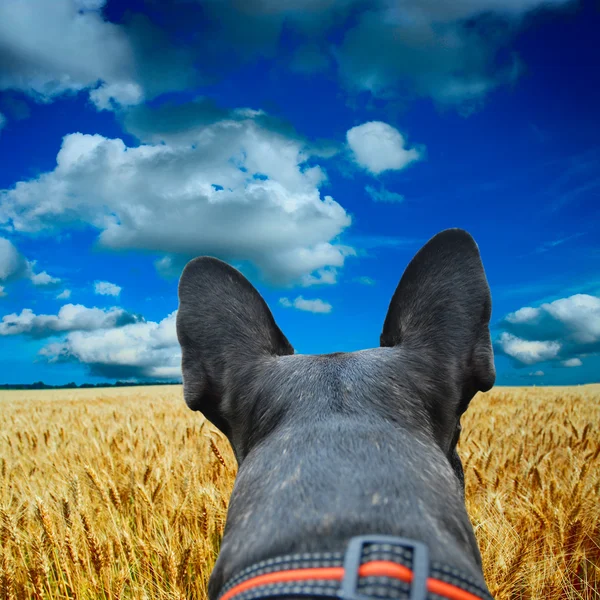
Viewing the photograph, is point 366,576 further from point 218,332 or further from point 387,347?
point 218,332

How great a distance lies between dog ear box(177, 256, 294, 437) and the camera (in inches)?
77.9

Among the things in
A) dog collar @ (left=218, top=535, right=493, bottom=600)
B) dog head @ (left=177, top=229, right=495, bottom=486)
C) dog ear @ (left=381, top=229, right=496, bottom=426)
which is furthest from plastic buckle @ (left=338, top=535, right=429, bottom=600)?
dog ear @ (left=381, top=229, right=496, bottom=426)

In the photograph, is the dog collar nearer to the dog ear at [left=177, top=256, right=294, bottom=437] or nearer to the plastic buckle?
the plastic buckle

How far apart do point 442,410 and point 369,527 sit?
756 mm

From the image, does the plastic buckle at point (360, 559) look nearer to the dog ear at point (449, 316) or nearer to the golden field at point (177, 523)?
the dog ear at point (449, 316)

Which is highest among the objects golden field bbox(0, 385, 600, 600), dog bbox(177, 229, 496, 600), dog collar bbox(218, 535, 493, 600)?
dog bbox(177, 229, 496, 600)

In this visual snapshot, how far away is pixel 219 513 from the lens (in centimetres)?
287

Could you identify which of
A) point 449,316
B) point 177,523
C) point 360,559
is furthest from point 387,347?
point 177,523

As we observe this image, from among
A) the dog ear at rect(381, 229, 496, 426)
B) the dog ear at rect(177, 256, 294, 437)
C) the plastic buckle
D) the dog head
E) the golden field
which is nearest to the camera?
the plastic buckle

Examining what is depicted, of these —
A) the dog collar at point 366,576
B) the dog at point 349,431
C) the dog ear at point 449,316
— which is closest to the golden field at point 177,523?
the dog at point 349,431

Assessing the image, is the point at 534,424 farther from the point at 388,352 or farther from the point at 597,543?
the point at 388,352

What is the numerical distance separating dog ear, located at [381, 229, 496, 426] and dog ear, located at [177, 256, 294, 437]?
58cm

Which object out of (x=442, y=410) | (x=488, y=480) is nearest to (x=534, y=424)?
(x=488, y=480)

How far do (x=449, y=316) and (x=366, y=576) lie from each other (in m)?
1.10
